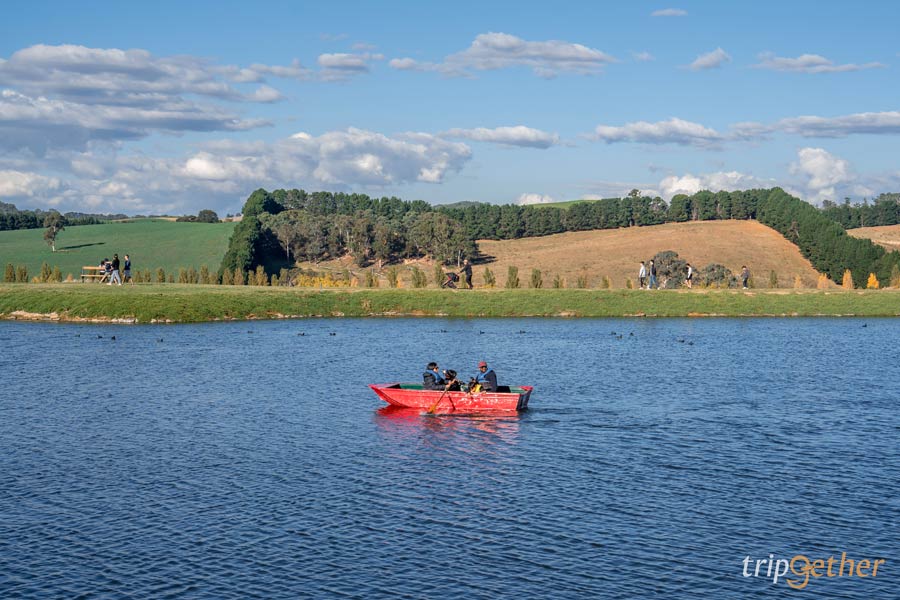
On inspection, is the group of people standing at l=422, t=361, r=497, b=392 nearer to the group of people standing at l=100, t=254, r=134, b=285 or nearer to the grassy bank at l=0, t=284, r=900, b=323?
the grassy bank at l=0, t=284, r=900, b=323

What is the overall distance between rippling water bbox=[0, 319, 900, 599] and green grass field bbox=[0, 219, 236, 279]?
97.4 meters

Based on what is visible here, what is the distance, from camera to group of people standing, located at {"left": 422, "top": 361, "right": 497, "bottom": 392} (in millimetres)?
44000

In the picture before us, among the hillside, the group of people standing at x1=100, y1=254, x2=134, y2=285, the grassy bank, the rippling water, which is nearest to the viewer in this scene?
the rippling water

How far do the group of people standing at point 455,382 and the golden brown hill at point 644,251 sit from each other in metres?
97.2

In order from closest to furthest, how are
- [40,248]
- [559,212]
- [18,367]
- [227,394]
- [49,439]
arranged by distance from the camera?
[49,439]
[227,394]
[18,367]
[40,248]
[559,212]

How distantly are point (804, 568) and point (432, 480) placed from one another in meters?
12.6

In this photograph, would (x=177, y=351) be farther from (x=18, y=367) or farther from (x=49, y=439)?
(x=49, y=439)

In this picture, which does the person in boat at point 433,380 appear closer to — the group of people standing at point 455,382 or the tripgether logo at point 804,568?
the group of people standing at point 455,382

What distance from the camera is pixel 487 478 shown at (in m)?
31.8

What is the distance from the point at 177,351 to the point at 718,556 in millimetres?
48476

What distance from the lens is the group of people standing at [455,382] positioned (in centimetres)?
4400

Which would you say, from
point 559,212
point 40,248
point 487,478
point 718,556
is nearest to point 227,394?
point 487,478

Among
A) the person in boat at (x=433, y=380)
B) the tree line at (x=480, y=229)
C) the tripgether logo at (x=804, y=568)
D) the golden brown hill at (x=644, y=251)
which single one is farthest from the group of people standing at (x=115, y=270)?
the tripgether logo at (x=804, y=568)

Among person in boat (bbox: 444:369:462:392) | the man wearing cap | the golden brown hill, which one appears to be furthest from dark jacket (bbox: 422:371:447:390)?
the golden brown hill
